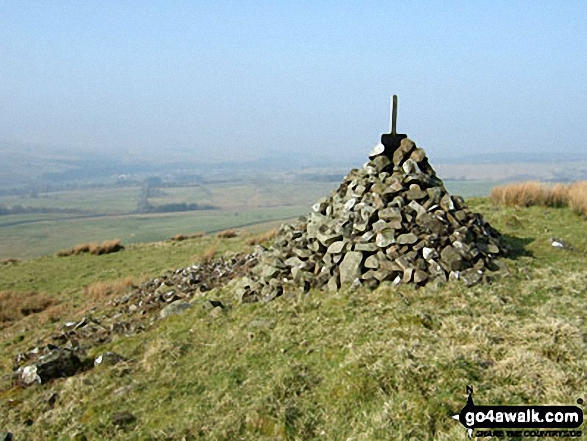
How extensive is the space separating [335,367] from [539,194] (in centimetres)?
1747

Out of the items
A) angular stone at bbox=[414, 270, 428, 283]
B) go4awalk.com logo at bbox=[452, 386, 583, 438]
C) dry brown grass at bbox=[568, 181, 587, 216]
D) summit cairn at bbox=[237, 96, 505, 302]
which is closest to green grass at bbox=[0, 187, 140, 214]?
dry brown grass at bbox=[568, 181, 587, 216]

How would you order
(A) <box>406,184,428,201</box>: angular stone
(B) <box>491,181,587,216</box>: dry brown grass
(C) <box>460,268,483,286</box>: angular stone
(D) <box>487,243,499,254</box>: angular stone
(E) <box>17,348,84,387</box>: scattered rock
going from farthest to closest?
1. (B) <box>491,181,587,216</box>: dry brown grass
2. (A) <box>406,184,428,201</box>: angular stone
3. (D) <box>487,243,499,254</box>: angular stone
4. (C) <box>460,268,483,286</box>: angular stone
5. (E) <box>17,348,84,387</box>: scattered rock

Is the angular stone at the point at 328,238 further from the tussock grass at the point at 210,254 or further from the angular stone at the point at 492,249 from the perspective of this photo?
the tussock grass at the point at 210,254

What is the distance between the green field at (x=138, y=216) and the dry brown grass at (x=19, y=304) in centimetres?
1776

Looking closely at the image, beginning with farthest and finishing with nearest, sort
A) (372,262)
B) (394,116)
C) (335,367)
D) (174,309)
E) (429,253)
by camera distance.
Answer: (394,116) → (174,309) → (372,262) → (429,253) → (335,367)

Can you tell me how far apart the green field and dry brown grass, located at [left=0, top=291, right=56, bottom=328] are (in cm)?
1776

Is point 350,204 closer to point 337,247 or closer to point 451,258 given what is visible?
point 337,247

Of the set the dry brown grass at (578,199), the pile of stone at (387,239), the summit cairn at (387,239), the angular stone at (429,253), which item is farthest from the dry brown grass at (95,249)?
the dry brown grass at (578,199)

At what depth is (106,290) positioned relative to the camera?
1620 centimetres

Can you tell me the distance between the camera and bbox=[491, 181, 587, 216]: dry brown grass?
1900 centimetres

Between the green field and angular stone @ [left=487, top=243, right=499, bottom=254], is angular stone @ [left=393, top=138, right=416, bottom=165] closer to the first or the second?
angular stone @ [left=487, top=243, right=499, bottom=254]

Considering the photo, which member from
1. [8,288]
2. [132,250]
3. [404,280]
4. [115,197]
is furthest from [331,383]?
[115,197]

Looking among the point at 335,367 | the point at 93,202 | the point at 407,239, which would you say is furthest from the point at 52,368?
the point at 93,202

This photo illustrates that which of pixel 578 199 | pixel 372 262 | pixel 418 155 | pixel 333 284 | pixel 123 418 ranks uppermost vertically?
pixel 418 155
